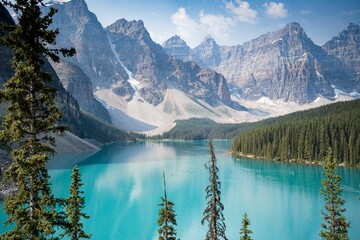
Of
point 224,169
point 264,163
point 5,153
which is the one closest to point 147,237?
point 5,153

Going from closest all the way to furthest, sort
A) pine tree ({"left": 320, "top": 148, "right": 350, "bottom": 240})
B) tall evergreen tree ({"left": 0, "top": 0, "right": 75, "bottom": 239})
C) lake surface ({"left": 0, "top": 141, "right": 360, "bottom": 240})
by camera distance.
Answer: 1. tall evergreen tree ({"left": 0, "top": 0, "right": 75, "bottom": 239})
2. pine tree ({"left": 320, "top": 148, "right": 350, "bottom": 240})
3. lake surface ({"left": 0, "top": 141, "right": 360, "bottom": 240})

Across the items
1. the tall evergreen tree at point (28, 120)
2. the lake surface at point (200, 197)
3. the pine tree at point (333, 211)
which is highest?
the tall evergreen tree at point (28, 120)

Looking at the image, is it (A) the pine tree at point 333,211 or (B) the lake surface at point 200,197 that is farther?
(B) the lake surface at point 200,197

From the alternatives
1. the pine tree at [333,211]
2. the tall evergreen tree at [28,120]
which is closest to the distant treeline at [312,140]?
the pine tree at [333,211]

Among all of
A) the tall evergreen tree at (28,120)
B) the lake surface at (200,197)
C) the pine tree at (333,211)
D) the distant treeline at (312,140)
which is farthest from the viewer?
the distant treeline at (312,140)

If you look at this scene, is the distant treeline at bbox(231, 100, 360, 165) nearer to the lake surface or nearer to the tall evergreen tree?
the lake surface

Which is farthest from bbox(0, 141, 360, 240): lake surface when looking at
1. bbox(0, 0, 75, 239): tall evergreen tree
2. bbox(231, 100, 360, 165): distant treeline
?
bbox(0, 0, 75, 239): tall evergreen tree

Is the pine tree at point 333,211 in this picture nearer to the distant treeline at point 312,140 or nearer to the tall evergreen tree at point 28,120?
the tall evergreen tree at point 28,120

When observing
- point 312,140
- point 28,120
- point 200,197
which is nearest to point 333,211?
point 28,120

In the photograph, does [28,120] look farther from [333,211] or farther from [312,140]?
[312,140]
